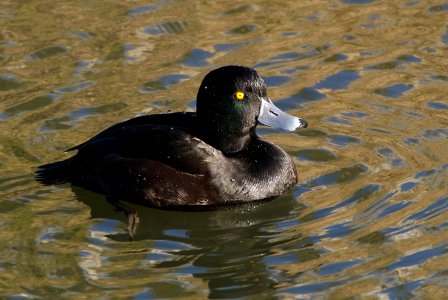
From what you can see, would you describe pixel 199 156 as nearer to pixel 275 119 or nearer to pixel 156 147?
pixel 156 147

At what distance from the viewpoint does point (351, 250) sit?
7.16m

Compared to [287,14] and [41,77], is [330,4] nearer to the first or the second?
[287,14]

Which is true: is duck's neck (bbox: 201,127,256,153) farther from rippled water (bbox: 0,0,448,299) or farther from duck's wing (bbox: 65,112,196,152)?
rippled water (bbox: 0,0,448,299)

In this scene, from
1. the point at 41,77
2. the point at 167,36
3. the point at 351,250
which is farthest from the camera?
the point at 167,36

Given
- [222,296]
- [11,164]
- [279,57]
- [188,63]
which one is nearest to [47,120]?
[11,164]

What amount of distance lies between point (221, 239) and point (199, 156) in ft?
2.32

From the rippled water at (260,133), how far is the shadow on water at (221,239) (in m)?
0.02

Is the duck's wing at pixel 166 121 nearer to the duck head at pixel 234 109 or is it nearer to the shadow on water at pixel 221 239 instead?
the duck head at pixel 234 109

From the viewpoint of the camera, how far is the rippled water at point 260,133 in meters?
6.97

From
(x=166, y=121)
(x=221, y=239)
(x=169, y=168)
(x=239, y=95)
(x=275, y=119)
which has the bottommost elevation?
(x=221, y=239)

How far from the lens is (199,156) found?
8.05 meters

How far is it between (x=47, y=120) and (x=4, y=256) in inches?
94.1

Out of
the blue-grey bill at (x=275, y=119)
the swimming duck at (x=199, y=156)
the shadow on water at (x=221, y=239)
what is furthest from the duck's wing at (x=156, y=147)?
the blue-grey bill at (x=275, y=119)

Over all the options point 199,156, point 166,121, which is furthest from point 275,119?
point 166,121
